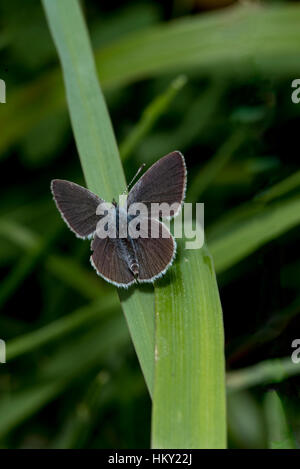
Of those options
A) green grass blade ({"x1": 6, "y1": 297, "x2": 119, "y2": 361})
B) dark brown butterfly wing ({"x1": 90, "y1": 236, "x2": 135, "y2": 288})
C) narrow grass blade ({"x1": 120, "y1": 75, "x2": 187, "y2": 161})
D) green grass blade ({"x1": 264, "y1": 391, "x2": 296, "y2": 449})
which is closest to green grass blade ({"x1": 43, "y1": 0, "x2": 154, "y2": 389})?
dark brown butterfly wing ({"x1": 90, "y1": 236, "x2": 135, "y2": 288})

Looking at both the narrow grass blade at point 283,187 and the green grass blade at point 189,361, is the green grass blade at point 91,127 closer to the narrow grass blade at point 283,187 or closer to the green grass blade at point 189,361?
the green grass blade at point 189,361

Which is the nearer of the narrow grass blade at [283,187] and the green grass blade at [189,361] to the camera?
the green grass blade at [189,361]

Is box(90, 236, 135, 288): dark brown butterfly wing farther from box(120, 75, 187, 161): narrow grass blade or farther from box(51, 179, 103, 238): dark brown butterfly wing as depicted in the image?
box(120, 75, 187, 161): narrow grass blade

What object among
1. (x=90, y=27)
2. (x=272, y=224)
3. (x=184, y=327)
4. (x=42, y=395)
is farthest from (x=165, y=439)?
(x=90, y=27)

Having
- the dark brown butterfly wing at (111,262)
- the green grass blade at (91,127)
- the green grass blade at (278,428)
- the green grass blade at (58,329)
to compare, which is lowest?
the green grass blade at (278,428)

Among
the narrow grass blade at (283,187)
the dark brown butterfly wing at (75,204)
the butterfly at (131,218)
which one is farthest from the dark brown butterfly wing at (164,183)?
the narrow grass blade at (283,187)

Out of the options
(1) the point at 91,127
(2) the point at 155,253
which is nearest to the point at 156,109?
(1) the point at 91,127

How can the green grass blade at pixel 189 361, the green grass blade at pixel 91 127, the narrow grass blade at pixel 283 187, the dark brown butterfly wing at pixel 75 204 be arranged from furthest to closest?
the narrow grass blade at pixel 283 187 < the dark brown butterfly wing at pixel 75 204 < the green grass blade at pixel 91 127 < the green grass blade at pixel 189 361
